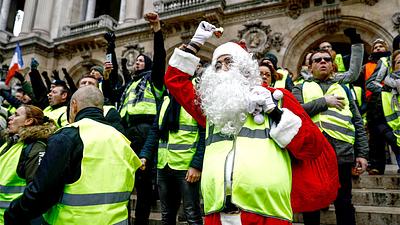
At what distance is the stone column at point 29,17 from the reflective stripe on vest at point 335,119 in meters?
17.1

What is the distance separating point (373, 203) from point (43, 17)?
1701 centimetres

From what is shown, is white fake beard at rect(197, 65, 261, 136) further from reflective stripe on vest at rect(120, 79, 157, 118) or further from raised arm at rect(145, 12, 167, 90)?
reflective stripe on vest at rect(120, 79, 157, 118)

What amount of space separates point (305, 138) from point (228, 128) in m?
0.46

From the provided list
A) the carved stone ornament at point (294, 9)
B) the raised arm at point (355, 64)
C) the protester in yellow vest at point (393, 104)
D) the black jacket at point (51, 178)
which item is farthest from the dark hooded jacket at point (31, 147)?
the carved stone ornament at point (294, 9)

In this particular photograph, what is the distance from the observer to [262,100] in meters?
2.17

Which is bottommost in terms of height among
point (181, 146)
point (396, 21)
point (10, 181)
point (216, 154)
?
point (10, 181)

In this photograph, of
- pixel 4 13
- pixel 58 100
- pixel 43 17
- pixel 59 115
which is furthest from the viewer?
pixel 4 13

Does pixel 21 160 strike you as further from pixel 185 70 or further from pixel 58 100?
pixel 58 100

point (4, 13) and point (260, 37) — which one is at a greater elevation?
point (4, 13)

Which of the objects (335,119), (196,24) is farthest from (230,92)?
(196,24)

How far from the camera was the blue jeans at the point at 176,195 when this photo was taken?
3.44 m

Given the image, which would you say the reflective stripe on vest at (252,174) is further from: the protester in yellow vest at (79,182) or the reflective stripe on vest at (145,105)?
→ the reflective stripe on vest at (145,105)

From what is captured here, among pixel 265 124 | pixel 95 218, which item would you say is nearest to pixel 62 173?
pixel 95 218

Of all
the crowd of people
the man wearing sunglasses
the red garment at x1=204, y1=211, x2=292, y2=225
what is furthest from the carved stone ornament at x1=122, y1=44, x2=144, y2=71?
the red garment at x1=204, y1=211, x2=292, y2=225
